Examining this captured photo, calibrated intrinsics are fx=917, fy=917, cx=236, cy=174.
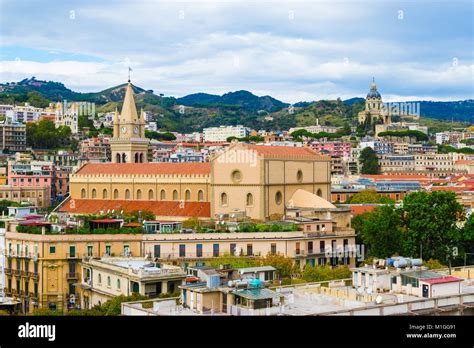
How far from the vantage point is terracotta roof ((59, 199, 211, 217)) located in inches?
2625

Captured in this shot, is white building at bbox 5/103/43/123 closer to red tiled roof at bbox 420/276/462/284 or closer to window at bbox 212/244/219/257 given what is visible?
window at bbox 212/244/219/257

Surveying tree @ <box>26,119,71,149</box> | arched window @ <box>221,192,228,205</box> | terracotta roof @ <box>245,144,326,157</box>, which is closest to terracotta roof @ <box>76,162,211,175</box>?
arched window @ <box>221,192,228,205</box>

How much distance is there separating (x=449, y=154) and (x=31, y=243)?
137712 mm

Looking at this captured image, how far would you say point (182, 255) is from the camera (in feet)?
166

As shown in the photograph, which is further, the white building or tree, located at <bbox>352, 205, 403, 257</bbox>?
the white building

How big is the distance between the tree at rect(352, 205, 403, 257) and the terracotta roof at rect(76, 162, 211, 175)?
15645 millimetres

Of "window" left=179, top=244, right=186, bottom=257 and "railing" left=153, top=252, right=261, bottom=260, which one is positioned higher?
"window" left=179, top=244, right=186, bottom=257

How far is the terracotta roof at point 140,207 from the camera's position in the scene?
66688 mm

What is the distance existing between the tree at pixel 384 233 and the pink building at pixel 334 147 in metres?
114

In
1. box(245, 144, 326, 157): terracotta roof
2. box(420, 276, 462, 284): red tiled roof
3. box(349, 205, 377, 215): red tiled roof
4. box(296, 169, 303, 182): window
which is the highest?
box(245, 144, 326, 157): terracotta roof

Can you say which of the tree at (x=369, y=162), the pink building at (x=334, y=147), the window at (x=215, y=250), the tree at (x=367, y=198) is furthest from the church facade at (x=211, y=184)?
the pink building at (x=334, y=147)

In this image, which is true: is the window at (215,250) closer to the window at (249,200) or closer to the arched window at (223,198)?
the window at (249,200)
